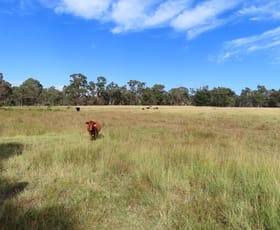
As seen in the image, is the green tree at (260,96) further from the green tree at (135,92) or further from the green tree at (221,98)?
the green tree at (135,92)

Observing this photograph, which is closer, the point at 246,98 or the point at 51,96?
the point at 51,96

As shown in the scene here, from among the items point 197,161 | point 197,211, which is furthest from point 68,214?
point 197,161

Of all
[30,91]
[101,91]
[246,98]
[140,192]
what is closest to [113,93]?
[101,91]

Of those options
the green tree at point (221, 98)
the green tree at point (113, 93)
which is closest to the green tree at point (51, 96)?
the green tree at point (113, 93)

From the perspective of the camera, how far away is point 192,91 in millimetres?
127500

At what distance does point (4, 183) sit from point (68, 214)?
1.94 meters

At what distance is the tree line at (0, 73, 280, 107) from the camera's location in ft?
364

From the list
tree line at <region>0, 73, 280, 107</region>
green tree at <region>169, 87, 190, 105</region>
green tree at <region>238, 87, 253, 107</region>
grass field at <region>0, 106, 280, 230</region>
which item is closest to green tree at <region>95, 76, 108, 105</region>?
tree line at <region>0, 73, 280, 107</region>

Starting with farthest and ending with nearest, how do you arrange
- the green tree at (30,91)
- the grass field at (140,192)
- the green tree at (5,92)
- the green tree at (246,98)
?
the green tree at (246,98), the green tree at (30,91), the green tree at (5,92), the grass field at (140,192)

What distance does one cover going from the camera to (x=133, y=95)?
126 meters

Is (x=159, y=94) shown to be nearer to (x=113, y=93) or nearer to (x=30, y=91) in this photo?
(x=113, y=93)

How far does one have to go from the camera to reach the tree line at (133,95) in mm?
110812

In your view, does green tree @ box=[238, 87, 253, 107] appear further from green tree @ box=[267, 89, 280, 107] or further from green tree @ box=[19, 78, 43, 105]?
green tree @ box=[19, 78, 43, 105]

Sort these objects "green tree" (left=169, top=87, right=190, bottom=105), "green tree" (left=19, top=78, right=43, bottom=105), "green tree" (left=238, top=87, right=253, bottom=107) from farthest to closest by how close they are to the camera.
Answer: "green tree" (left=169, top=87, right=190, bottom=105) → "green tree" (left=238, top=87, right=253, bottom=107) → "green tree" (left=19, top=78, right=43, bottom=105)
